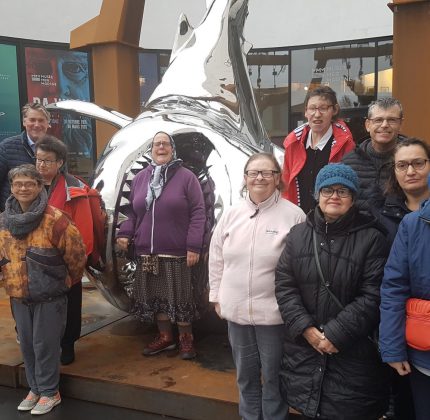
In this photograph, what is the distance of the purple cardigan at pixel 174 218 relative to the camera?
11.7 ft

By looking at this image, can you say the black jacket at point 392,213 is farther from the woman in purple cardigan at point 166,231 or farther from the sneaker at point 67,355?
the sneaker at point 67,355

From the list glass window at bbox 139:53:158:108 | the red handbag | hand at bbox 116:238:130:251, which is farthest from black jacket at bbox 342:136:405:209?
glass window at bbox 139:53:158:108

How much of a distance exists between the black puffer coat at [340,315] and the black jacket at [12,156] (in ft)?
7.96

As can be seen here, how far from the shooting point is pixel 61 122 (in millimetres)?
10586

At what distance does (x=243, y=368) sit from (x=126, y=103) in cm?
621

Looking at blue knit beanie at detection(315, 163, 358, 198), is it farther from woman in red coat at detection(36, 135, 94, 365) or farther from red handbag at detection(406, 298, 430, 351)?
woman in red coat at detection(36, 135, 94, 365)

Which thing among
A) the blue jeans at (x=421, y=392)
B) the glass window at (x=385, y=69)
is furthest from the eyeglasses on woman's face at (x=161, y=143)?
the glass window at (x=385, y=69)

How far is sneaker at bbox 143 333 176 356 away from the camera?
3914 millimetres

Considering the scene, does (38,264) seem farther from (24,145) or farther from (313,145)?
(313,145)

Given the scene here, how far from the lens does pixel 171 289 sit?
12.0 feet

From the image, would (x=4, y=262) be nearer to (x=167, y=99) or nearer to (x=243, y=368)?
(x=243, y=368)

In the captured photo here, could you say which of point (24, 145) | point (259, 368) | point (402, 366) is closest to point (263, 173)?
point (259, 368)

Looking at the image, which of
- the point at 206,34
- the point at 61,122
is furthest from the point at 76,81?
the point at 206,34

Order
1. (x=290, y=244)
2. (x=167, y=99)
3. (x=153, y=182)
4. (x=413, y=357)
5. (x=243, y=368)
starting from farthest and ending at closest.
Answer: (x=167, y=99)
(x=153, y=182)
(x=243, y=368)
(x=290, y=244)
(x=413, y=357)
